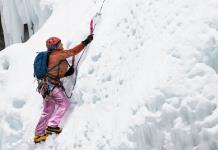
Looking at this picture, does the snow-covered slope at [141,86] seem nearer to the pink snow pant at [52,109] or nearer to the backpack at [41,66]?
the pink snow pant at [52,109]

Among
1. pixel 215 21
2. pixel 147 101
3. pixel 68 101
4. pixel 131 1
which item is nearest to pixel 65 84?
pixel 68 101

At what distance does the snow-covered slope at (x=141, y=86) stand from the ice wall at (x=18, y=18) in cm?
376

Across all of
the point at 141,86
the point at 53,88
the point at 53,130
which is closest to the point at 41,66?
the point at 53,88

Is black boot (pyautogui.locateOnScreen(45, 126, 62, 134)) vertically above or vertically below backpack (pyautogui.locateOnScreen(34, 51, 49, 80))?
below

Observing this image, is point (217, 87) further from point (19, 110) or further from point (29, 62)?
point (29, 62)

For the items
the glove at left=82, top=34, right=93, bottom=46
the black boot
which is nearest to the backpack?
the glove at left=82, top=34, right=93, bottom=46

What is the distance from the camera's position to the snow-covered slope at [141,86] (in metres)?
5.08

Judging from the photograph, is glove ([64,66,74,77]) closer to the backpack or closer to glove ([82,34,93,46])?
the backpack

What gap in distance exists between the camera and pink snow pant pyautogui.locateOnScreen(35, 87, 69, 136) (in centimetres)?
647

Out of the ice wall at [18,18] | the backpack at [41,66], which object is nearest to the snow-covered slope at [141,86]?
the backpack at [41,66]

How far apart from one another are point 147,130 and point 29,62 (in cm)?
324

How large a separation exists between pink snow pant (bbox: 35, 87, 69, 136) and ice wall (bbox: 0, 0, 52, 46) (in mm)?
4230

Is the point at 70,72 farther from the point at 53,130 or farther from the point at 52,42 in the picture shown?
the point at 53,130

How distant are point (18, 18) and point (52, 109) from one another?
5427 millimetres
